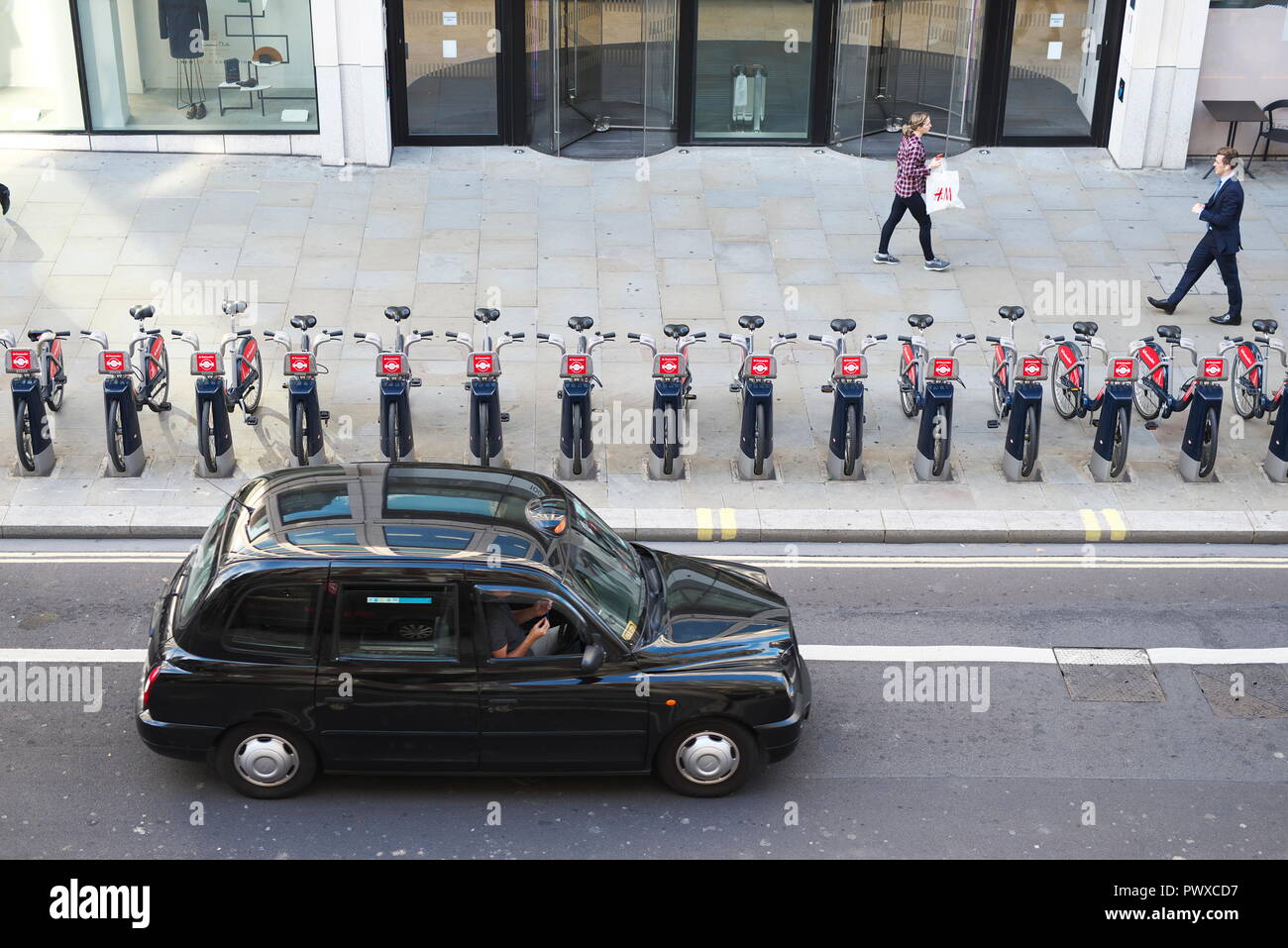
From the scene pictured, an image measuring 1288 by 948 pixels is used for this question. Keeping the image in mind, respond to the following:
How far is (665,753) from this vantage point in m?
8.00

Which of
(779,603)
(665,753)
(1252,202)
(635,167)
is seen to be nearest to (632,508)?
(779,603)

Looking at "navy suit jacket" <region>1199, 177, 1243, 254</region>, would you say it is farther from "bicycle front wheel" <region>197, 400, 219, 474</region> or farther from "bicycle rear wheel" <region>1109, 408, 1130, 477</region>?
"bicycle front wheel" <region>197, 400, 219, 474</region>

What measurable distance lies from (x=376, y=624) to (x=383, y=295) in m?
7.45

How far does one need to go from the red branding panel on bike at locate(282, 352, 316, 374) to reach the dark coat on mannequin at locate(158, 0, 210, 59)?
7476 mm

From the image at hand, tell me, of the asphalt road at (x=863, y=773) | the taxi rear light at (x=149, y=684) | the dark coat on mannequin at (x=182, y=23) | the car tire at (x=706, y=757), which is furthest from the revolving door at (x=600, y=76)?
the taxi rear light at (x=149, y=684)

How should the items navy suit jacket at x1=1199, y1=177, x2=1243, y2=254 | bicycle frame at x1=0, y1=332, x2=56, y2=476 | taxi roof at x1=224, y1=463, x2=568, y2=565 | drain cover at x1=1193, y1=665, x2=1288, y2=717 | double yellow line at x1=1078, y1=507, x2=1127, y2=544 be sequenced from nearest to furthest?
taxi roof at x1=224, y1=463, x2=568, y2=565
drain cover at x1=1193, y1=665, x2=1288, y2=717
double yellow line at x1=1078, y1=507, x2=1127, y2=544
bicycle frame at x1=0, y1=332, x2=56, y2=476
navy suit jacket at x1=1199, y1=177, x2=1243, y2=254

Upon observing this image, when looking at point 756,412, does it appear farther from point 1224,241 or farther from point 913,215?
point 1224,241

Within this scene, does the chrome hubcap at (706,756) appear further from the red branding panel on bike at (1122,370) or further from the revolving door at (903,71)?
the revolving door at (903,71)

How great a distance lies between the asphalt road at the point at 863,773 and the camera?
783 cm

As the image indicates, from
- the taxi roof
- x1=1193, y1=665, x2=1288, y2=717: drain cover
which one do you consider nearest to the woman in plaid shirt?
x1=1193, y1=665, x2=1288, y2=717: drain cover

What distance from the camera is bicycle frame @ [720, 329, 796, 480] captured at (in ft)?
37.9

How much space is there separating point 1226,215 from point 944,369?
13.3 feet
